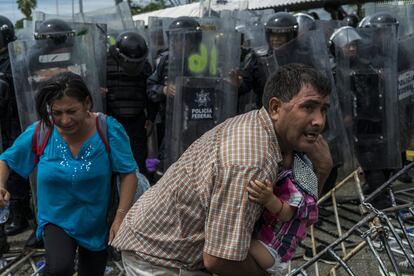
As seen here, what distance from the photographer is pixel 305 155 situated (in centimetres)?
184

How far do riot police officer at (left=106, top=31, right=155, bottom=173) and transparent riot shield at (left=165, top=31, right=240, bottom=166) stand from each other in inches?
19.3

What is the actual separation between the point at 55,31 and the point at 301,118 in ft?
11.6

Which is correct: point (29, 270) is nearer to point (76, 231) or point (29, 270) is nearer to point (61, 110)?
point (76, 231)

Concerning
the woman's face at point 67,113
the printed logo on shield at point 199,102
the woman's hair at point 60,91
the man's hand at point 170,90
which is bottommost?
the printed logo on shield at point 199,102

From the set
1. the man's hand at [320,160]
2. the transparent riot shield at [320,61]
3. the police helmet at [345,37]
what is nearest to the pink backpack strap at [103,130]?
the man's hand at [320,160]

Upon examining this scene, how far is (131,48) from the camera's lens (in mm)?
5043

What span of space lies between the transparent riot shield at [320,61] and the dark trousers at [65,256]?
2392 mm

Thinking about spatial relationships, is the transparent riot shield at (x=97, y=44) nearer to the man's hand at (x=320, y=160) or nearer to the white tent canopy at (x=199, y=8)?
the man's hand at (x=320, y=160)

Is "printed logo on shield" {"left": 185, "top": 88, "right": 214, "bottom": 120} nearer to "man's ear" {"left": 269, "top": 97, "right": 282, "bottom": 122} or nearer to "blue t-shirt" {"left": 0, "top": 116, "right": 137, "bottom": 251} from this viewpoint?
"blue t-shirt" {"left": 0, "top": 116, "right": 137, "bottom": 251}

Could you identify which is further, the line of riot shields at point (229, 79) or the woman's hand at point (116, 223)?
the line of riot shields at point (229, 79)

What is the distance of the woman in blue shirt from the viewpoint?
2572 mm

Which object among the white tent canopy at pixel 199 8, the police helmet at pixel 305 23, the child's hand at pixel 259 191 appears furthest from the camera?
the white tent canopy at pixel 199 8

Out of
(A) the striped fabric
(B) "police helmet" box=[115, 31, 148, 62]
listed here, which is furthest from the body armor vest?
(A) the striped fabric

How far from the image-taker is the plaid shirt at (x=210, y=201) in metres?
1.51
